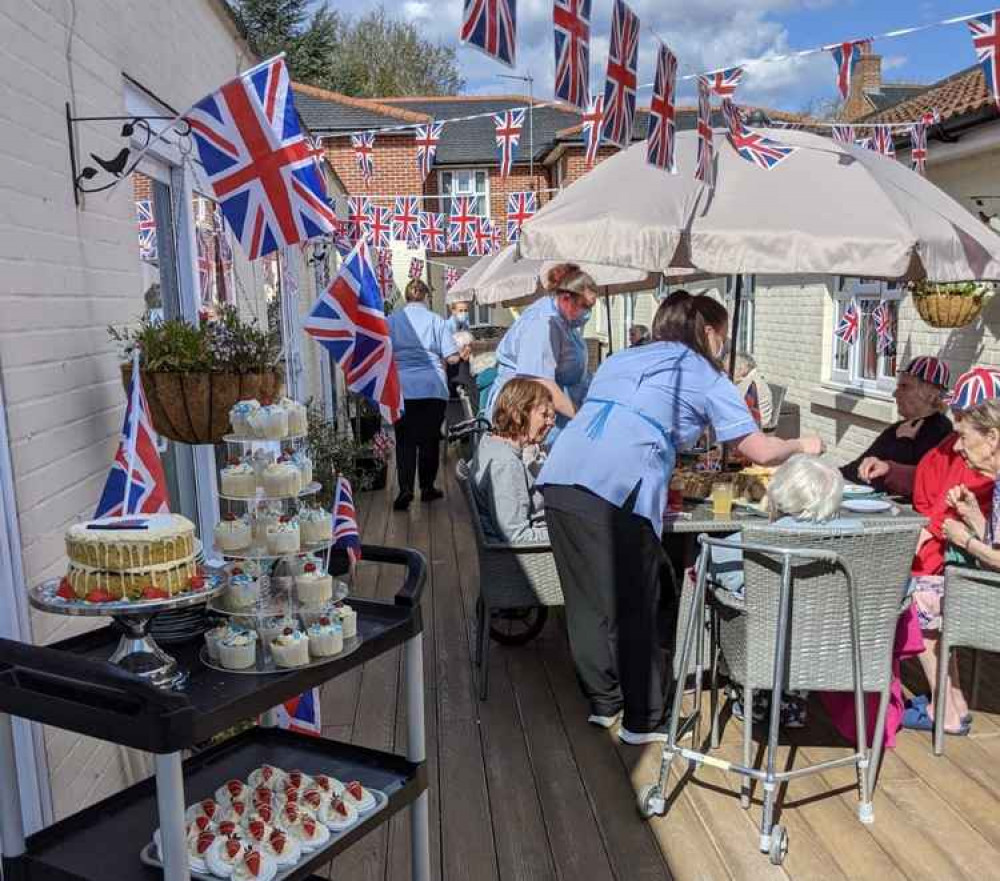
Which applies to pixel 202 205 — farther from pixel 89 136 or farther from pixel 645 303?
pixel 645 303

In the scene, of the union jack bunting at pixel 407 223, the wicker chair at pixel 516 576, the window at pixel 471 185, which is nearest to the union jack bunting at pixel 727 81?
the wicker chair at pixel 516 576

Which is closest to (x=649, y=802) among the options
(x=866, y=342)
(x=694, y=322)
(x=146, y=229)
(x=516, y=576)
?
(x=516, y=576)

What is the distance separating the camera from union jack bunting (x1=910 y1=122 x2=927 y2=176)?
641 centimetres

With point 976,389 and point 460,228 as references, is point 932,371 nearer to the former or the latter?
point 976,389

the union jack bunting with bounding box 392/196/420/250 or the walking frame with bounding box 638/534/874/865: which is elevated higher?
the union jack bunting with bounding box 392/196/420/250

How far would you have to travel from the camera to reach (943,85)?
883 cm

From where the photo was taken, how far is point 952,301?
18.5 feet

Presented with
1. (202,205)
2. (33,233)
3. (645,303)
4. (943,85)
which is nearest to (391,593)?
(202,205)

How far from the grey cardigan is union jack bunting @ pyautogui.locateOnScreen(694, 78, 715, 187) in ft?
4.79

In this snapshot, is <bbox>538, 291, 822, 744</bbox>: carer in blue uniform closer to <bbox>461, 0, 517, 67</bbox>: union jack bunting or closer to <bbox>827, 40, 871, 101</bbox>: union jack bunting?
<bbox>461, 0, 517, 67</bbox>: union jack bunting

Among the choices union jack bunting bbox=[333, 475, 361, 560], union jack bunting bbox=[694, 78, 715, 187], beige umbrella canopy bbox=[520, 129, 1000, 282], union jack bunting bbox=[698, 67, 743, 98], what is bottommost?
union jack bunting bbox=[333, 475, 361, 560]

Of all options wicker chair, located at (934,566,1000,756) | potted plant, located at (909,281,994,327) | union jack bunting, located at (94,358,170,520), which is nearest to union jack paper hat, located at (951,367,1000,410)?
wicker chair, located at (934,566,1000,756)

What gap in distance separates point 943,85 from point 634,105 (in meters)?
6.79

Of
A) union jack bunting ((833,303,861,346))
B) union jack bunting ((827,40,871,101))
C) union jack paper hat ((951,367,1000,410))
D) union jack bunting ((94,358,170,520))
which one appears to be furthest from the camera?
union jack bunting ((833,303,861,346))
